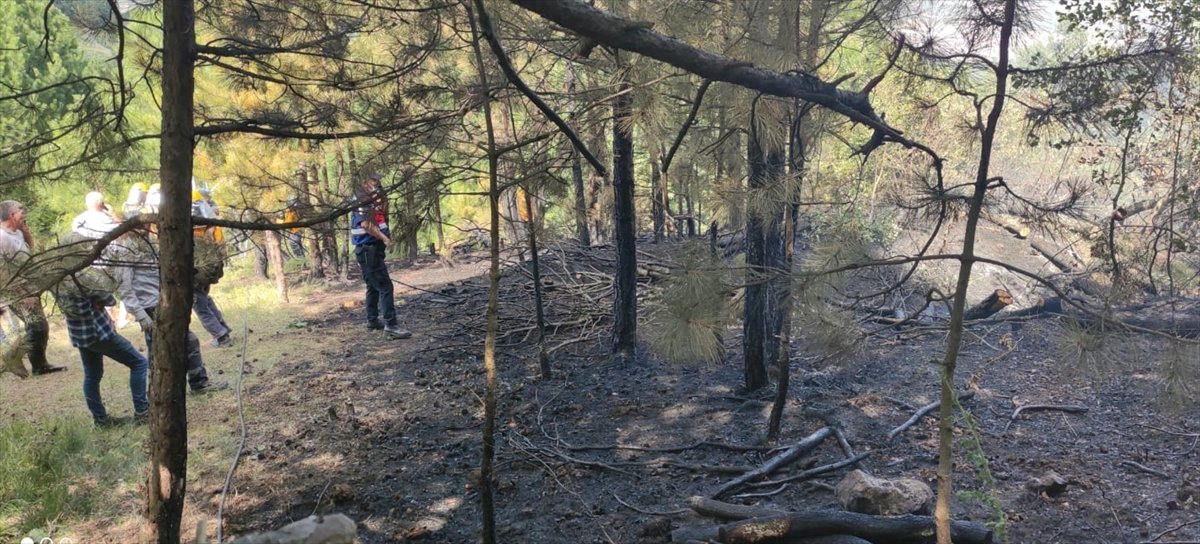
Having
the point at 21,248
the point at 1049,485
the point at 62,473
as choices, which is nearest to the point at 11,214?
the point at 21,248

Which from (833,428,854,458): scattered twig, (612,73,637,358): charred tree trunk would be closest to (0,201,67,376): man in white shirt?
(612,73,637,358): charred tree trunk

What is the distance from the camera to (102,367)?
5.83 metres

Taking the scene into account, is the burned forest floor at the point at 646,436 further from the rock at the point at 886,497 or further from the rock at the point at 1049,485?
the rock at the point at 886,497

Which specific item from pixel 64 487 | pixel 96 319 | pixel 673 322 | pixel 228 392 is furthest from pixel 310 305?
pixel 673 322

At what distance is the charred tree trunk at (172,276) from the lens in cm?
329

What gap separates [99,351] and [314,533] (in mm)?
5101

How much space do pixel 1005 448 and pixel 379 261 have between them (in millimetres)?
6742

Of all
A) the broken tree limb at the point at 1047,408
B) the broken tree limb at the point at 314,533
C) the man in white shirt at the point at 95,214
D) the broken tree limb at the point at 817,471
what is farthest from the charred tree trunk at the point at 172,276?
the broken tree limb at the point at 1047,408

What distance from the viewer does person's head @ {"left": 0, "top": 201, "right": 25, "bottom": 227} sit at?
195 inches

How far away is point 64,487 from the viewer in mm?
4645

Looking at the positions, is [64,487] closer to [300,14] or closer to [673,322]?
[300,14]

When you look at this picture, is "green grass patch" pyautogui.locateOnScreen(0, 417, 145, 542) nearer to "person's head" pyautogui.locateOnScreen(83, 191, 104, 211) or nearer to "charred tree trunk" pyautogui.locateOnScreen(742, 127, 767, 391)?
"person's head" pyautogui.locateOnScreen(83, 191, 104, 211)

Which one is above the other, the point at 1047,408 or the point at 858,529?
the point at 858,529

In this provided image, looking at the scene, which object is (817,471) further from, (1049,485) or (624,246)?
(624,246)
